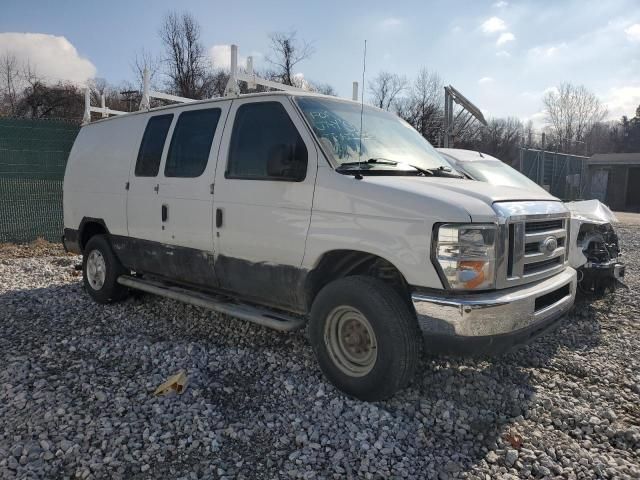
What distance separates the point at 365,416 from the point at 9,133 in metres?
8.98

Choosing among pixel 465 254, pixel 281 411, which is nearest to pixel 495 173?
pixel 465 254

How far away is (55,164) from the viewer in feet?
32.2

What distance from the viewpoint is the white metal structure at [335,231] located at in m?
3.23

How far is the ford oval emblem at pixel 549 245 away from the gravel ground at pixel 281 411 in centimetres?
111

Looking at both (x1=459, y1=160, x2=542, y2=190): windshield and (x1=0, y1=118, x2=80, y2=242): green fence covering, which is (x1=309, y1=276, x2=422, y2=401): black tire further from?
(x1=0, y1=118, x2=80, y2=242): green fence covering

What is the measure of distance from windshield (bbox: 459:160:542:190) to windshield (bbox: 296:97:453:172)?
9.64 feet

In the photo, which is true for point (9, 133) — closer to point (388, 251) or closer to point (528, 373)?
point (388, 251)

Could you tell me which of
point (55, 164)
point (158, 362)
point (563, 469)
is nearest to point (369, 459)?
point (563, 469)

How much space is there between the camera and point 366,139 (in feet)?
13.7

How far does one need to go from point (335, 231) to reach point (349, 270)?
1.25 feet


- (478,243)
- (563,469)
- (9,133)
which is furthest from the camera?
(9,133)

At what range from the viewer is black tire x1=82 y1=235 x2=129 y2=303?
19.1ft

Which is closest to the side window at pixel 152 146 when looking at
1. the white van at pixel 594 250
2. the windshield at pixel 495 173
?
the white van at pixel 594 250

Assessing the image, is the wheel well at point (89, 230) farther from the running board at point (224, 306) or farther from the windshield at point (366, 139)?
the windshield at point (366, 139)
